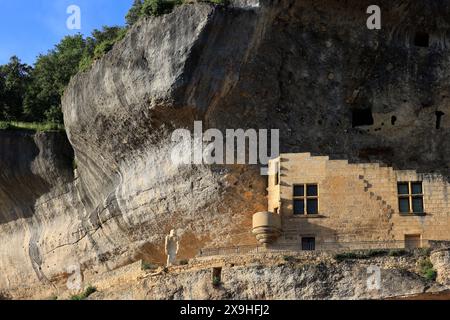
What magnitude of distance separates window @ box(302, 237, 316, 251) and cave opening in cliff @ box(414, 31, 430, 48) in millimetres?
10775

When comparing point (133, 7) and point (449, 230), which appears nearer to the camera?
point (449, 230)

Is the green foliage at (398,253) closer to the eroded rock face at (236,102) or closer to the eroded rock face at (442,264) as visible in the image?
the eroded rock face at (442,264)

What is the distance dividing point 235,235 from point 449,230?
26.2ft

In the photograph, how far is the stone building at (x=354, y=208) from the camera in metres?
46.0

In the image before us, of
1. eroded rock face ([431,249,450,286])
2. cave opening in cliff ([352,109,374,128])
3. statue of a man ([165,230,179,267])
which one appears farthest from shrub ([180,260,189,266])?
cave opening in cliff ([352,109,374,128])

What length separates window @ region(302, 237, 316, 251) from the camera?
46344 mm

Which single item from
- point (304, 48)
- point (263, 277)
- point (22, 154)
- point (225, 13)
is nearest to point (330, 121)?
point (304, 48)

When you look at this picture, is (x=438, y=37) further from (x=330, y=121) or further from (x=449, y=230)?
(x=449, y=230)

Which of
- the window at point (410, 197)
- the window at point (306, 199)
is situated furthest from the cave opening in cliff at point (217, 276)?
the window at point (410, 197)

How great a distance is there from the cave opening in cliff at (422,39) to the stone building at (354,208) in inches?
301

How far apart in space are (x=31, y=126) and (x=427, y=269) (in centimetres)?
2237

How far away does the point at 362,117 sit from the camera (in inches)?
2066

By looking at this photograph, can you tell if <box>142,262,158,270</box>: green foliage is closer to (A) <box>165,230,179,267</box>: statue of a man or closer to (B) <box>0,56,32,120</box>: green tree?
(A) <box>165,230,179,267</box>: statue of a man
